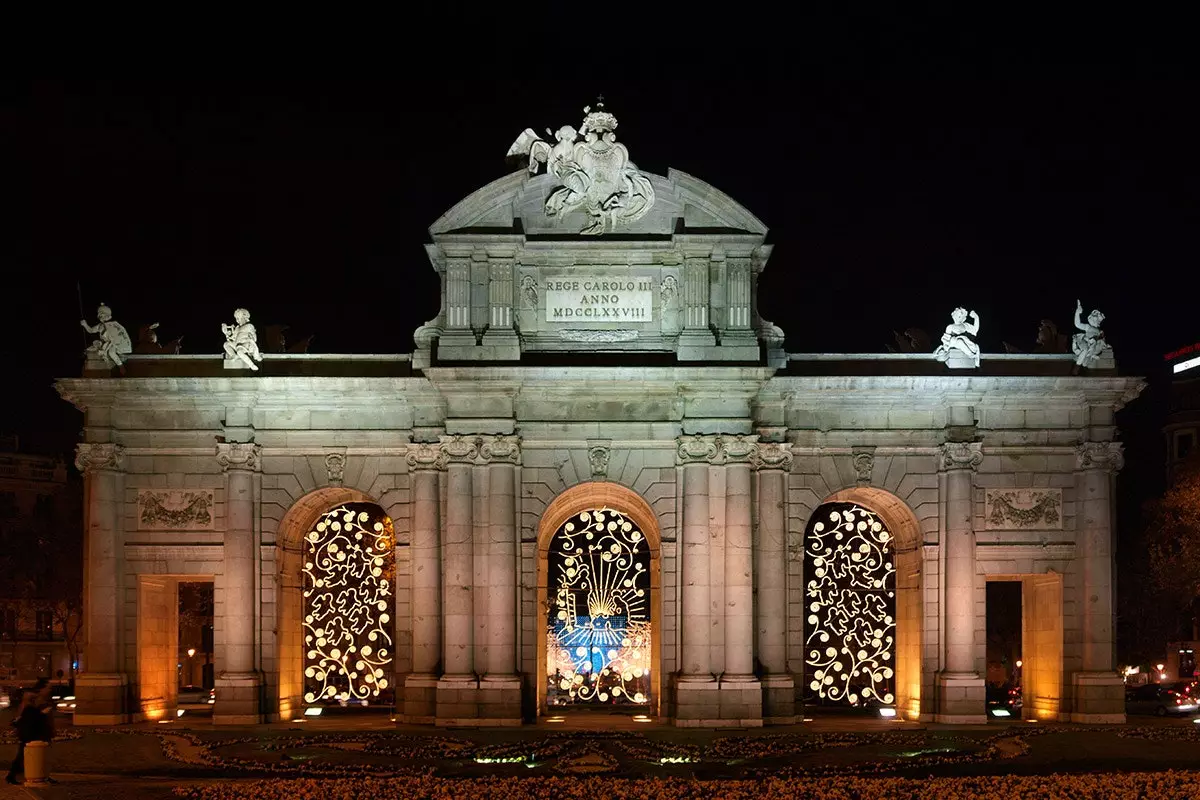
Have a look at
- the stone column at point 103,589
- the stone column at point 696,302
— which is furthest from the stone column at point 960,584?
A: the stone column at point 103,589

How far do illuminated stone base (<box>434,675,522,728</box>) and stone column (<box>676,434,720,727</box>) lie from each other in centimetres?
427

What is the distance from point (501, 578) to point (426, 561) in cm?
227

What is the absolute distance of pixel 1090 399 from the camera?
140ft

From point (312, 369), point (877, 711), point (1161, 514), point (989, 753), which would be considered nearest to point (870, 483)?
point (877, 711)

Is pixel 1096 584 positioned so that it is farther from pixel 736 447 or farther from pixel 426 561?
pixel 426 561

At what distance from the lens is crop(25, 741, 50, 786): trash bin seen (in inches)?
1132

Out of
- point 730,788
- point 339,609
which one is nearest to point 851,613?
point 339,609

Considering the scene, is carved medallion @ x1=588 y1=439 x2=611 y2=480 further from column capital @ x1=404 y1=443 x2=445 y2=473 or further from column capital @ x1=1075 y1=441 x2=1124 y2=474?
column capital @ x1=1075 y1=441 x2=1124 y2=474

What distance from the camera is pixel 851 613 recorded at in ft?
144

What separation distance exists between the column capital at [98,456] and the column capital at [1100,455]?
85.2 feet

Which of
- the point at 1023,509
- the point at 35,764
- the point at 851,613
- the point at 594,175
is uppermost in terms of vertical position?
the point at 594,175

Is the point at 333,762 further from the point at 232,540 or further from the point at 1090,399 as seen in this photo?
the point at 1090,399

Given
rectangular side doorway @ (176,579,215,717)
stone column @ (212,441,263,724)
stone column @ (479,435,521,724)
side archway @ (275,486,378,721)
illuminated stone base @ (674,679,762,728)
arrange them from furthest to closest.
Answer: rectangular side doorway @ (176,579,215,717)
side archway @ (275,486,378,721)
stone column @ (212,441,263,724)
stone column @ (479,435,521,724)
illuminated stone base @ (674,679,762,728)

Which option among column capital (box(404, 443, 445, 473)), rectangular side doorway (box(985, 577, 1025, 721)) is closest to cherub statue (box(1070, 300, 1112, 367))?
column capital (box(404, 443, 445, 473))
